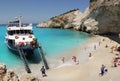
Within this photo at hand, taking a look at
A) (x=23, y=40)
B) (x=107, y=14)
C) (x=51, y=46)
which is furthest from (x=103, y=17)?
(x=23, y=40)

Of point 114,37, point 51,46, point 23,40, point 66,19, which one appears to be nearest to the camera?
point 23,40

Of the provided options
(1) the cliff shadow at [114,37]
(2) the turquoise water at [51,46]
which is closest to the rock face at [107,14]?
(1) the cliff shadow at [114,37]

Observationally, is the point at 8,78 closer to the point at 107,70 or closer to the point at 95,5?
the point at 107,70

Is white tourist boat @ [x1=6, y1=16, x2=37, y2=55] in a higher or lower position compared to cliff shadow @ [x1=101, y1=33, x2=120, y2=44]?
higher

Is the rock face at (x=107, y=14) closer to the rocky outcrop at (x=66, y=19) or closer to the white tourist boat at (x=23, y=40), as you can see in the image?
the white tourist boat at (x=23, y=40)

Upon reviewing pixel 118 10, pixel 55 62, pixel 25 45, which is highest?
pixel 118 10

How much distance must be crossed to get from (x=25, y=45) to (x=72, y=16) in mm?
88249

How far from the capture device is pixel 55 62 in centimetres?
3459

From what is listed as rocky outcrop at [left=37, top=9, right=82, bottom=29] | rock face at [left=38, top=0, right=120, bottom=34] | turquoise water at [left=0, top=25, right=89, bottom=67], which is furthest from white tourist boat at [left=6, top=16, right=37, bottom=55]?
rocky outcrop at [left=37, top=9, right=82, bottom=29]

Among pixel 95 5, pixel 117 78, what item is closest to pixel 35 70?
pixel 117 78

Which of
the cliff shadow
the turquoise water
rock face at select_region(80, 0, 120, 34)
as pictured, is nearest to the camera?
the turquoise water

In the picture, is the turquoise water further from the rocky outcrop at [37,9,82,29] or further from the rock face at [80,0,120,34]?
the rocky outcrop at [37,9,82,29]

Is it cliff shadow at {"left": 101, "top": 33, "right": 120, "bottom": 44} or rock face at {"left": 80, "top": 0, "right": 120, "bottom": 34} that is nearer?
rock face at {"left": 80, "top": 0, "right": 120, "bottom": 34}

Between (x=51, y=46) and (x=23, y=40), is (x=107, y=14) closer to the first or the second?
(x=51, y=46)
